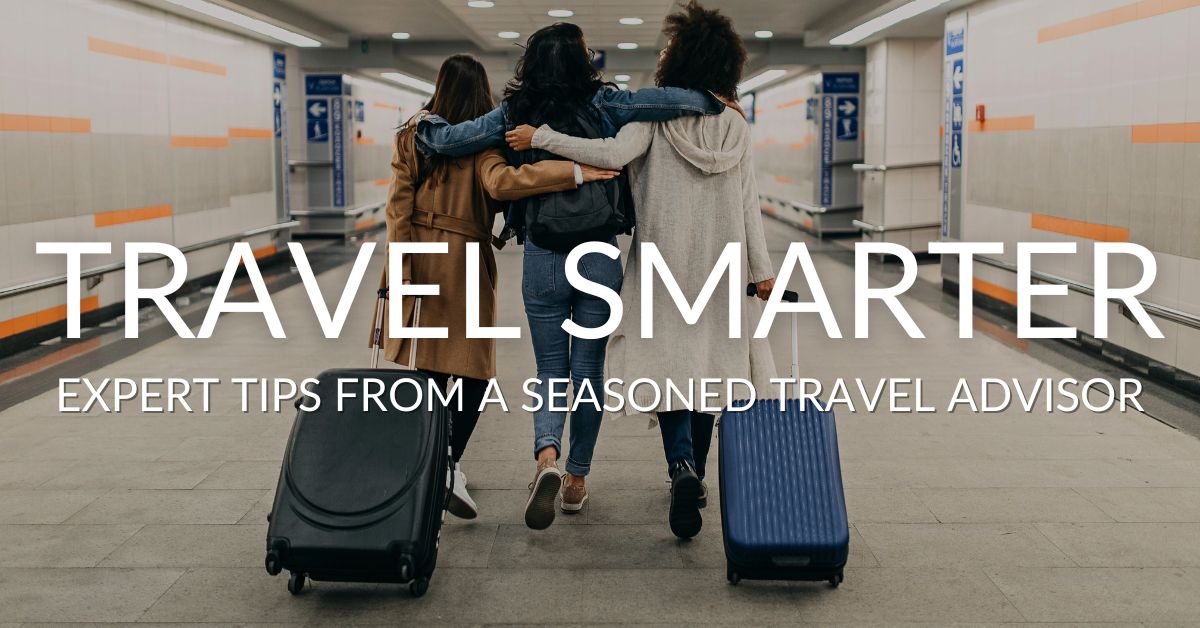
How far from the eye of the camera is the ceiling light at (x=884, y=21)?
416 inches

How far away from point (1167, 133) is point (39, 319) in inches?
273

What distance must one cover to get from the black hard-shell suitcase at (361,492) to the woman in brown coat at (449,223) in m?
0.50

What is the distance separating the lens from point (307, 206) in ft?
57.6

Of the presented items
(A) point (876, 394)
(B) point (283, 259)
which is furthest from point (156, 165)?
(A) point (876, 394)

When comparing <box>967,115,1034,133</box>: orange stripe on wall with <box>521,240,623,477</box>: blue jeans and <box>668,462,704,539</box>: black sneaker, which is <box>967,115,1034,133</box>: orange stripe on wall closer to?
<box>521,240,623,477</box>: blue jeans

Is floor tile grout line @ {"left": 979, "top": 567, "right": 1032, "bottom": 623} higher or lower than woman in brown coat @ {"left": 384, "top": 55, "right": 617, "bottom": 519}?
lower

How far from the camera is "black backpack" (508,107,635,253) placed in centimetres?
353

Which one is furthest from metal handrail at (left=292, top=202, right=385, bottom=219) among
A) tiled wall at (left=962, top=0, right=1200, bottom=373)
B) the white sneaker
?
the white sneaker

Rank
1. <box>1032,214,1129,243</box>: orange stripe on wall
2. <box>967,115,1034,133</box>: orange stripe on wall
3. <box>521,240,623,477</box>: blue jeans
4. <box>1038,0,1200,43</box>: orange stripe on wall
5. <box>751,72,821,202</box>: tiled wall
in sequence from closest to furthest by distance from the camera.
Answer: <box>521,240,623,477</box>: blue jeans → <box>1038,0,1200,43</box>: orange stripe on wall → <box>1032,214,1129,243</box>: orange stripe on wall → <box>967,115,1034,133</box>: orange stripe on wall → <box>751,72,821,202</box>: tiled wall

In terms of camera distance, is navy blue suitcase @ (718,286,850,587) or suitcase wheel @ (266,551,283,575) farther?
navy blue suitcase @ (718,286,850,587)

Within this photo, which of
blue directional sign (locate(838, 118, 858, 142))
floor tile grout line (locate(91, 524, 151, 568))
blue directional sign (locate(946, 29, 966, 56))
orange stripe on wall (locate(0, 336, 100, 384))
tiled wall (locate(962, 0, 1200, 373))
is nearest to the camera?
floor tile grout line (locate(91, 524, 151, 568))

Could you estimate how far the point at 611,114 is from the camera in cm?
362

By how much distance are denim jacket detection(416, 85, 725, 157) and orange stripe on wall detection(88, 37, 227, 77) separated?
6.16 m

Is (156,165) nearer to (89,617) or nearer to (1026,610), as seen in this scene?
(89,617)
